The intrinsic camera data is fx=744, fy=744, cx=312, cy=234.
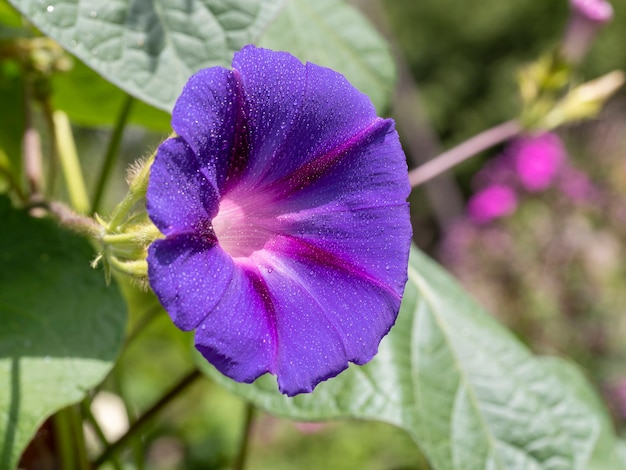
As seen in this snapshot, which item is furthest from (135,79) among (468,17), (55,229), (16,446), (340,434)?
(468,17)

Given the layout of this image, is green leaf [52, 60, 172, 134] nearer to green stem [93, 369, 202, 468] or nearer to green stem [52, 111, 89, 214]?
green stem [52, 111, 89, 214]

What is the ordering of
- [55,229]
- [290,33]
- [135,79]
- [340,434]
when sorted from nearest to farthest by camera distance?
1. [135,79]
2. [55,229]
3. [290,33]
4. [340,434]

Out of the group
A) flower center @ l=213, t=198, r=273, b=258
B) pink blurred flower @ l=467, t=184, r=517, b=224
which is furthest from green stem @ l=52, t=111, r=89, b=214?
pink blurred flower @ l=467, t=184, r=517, b=224

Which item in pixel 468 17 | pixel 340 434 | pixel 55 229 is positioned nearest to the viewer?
pixel 55 229

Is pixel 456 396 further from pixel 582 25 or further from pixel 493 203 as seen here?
pixel 493 203

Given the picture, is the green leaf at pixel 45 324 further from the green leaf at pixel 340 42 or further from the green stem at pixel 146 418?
the green leaf at pixel 340 42

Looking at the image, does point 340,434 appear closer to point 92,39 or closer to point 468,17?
point 92,39
